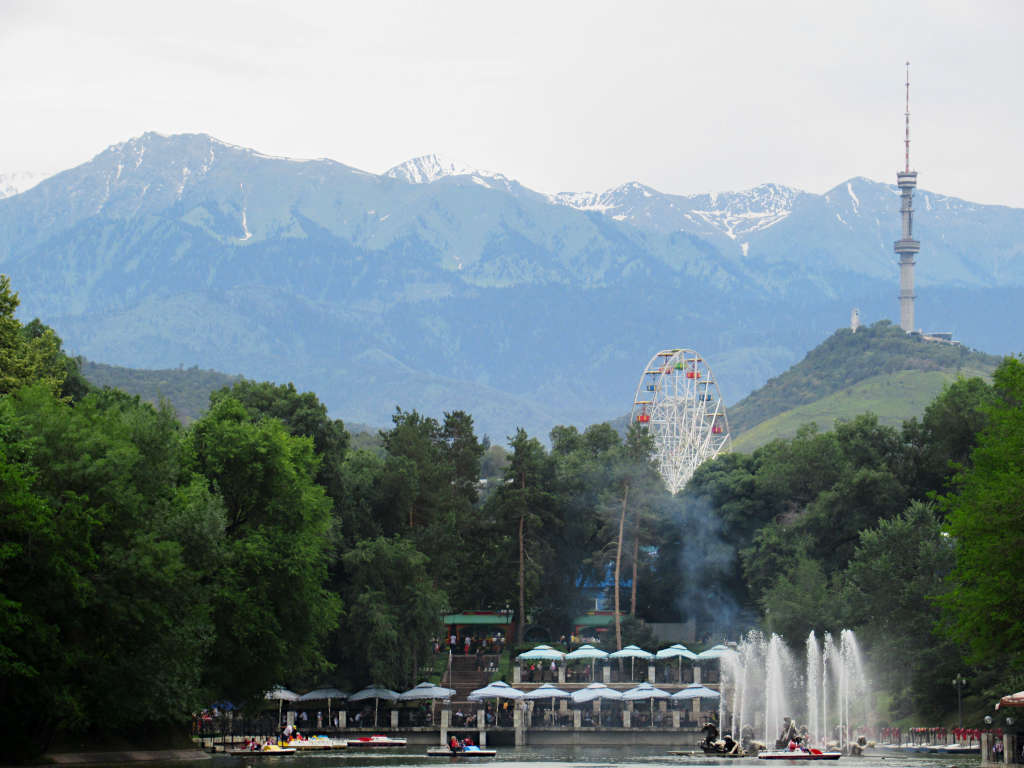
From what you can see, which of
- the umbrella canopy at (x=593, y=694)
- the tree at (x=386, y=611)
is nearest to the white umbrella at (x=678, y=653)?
the umbrella canopy at (x=593, y=694)

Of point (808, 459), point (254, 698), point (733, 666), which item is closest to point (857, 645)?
point (733, 666)

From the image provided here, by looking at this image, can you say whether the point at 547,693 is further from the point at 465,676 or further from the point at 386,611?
the point at 465,676

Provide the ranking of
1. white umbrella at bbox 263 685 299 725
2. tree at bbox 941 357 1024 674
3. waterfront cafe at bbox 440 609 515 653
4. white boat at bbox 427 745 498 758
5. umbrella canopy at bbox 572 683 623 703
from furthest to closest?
1. waterfront cafe at bbox 440 609 515 653
2. umbrella canopy at bbox 572 683 623 703
3. white umbrella at bbox 263 685 299 725
4. white boat at bbox 427 745 498 758
5. tree at bbox 941 357 1024 674

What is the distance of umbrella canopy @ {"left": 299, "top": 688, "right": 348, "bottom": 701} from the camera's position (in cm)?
8900

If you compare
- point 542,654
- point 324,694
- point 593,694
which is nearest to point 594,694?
point 593,694

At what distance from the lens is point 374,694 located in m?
88.9

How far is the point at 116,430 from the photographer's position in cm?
5591

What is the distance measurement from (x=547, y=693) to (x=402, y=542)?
39.4 ft

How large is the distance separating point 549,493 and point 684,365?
46926mm

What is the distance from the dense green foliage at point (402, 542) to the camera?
50.8 metres

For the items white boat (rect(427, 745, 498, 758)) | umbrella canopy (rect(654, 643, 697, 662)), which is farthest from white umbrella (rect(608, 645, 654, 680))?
white boat (rect(427, 745, 498, 758))

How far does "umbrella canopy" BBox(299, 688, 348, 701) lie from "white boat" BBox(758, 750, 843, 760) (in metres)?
29.7

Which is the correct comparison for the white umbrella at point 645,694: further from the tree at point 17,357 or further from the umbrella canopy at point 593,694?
the tree at point 17,357

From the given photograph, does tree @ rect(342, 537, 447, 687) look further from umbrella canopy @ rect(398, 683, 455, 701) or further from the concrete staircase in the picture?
the concrete staircase
